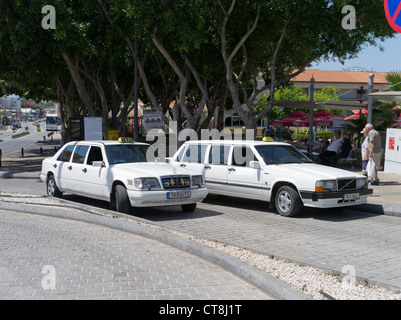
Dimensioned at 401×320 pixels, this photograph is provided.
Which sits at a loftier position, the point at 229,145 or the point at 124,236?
the point at 229,145

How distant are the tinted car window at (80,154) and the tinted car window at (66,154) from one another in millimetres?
252

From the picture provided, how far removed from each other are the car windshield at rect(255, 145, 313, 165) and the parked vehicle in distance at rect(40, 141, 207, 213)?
1.64 metres

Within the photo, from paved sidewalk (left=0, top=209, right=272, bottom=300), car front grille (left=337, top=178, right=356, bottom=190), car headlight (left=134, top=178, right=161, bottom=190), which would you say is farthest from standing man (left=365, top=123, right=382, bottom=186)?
paved sidewalk (left=0, top=209, right=272, bottom=300)

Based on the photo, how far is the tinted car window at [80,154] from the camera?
11.0m

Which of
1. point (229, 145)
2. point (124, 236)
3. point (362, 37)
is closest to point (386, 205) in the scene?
point (229, 145)

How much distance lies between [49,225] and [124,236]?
1798 mm

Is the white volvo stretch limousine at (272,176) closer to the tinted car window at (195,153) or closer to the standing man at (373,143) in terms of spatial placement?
the tinted car window at (195,153)

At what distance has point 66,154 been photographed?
1173 centimetres

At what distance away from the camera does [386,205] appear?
33.8 feet

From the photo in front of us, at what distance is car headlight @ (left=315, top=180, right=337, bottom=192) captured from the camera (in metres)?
9.23

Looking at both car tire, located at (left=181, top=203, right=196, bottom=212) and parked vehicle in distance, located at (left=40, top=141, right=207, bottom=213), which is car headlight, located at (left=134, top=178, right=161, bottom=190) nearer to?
parked vehicle in distance, located at (left=40, top=141, right=207, bottom=213)

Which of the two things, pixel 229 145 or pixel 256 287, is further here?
pixel 229 145

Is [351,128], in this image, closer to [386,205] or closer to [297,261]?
[386,205]
